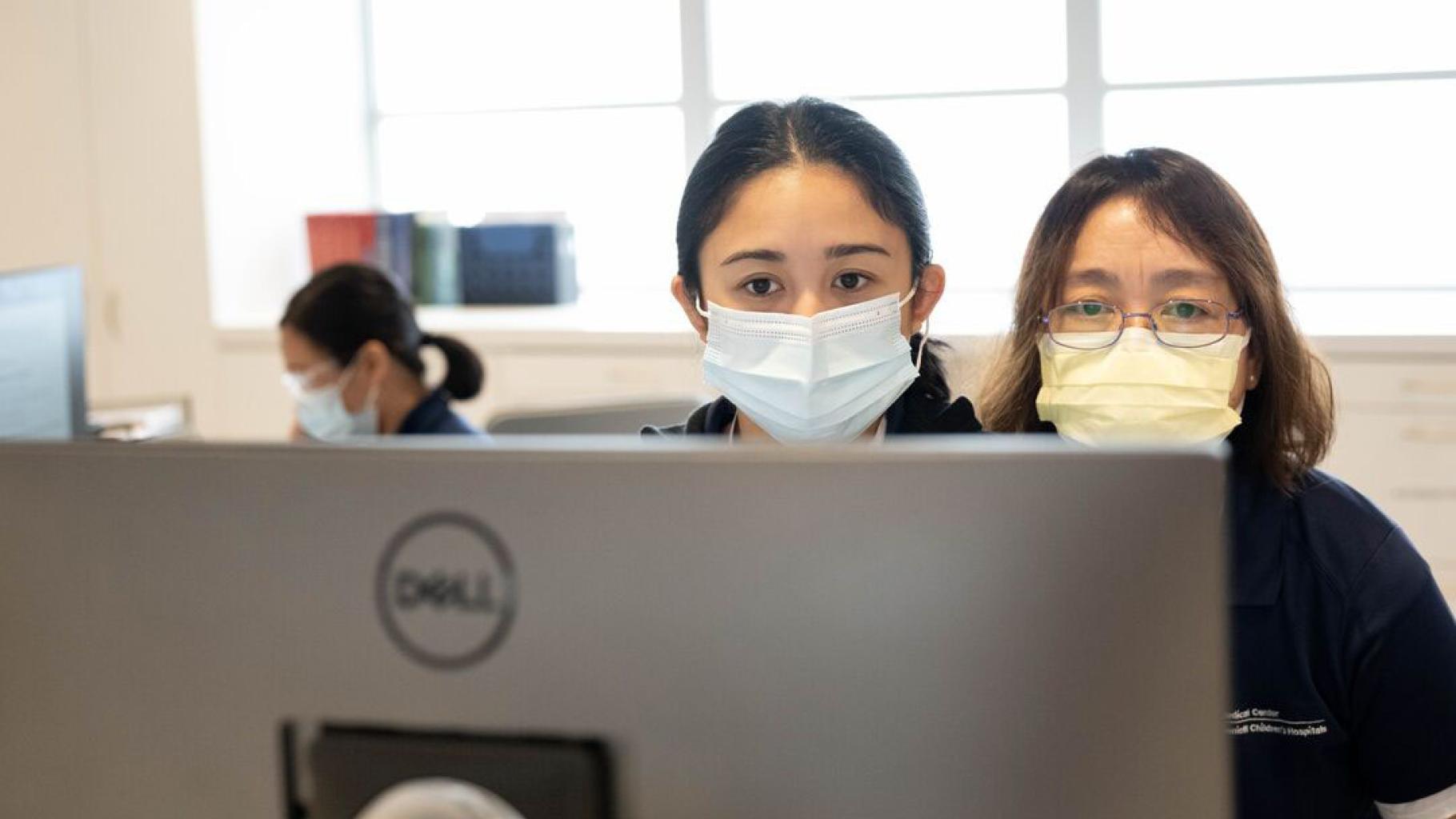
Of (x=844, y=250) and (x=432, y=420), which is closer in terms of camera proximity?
(x=844, y=250)

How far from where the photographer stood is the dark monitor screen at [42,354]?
6.33 feet

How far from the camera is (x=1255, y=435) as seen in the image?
4.65 ft

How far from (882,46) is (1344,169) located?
120cm

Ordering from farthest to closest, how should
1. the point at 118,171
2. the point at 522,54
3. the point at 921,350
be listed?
the point at 522,54 < the point at 118,171 < the point at 921,350

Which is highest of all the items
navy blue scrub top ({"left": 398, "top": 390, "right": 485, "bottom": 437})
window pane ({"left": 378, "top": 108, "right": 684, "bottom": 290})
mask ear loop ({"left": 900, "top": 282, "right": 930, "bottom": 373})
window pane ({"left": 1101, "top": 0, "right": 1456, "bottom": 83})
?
window pane ({"left": 1101, "top": 0, "right": 1456, "bottom": 83})

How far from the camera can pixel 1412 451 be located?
313 cm

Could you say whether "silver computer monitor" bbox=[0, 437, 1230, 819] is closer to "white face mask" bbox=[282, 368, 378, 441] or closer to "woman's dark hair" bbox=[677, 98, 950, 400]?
"woman's dark hair" bbox=[677, 98, 950, 400]

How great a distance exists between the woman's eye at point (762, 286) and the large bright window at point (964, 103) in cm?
204

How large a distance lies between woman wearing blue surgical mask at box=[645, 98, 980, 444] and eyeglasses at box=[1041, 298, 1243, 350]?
13cm

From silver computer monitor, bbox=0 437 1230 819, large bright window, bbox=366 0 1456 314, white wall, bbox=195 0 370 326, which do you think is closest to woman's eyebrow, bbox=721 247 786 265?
silver computer monitor, bbox=0 437 1230 819

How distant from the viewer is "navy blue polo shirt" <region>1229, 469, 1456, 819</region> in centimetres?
120

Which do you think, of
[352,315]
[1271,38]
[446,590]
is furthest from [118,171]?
[446,590]

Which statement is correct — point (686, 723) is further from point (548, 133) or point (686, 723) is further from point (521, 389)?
point (548, 133)

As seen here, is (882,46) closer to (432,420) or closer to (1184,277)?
(432,420)
